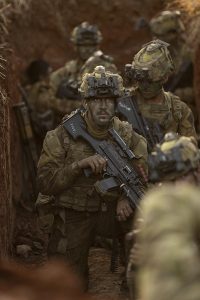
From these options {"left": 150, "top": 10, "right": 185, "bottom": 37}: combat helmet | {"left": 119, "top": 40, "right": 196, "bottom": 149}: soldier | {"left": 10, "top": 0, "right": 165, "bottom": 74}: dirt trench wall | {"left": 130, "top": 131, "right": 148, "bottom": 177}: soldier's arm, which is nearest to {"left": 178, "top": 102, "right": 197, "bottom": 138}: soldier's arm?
{"left": 119, "top": 40, "right": 196, "bottom": 149}: soldier

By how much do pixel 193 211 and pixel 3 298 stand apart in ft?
3.69

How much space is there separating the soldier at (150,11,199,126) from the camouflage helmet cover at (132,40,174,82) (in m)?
3.08

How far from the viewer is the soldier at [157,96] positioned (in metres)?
9.87

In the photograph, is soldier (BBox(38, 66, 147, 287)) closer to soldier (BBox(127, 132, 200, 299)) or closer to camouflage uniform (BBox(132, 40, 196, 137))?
camouflage uniform (BBox(132, 40, 196, 137))

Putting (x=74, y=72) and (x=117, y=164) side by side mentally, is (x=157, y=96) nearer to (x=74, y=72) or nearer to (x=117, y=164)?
(x=117, y=164)

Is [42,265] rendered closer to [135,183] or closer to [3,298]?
[135,183]

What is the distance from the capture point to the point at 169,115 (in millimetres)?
9938

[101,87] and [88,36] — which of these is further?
[88,36]

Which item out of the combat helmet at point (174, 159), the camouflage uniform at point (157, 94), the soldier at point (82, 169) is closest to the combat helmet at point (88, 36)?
the camouflage uniform at point (157, 94)

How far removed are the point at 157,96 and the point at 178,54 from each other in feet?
11.2

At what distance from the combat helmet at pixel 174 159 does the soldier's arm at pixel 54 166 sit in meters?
2.12

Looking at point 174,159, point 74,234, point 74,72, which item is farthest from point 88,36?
point 174,159

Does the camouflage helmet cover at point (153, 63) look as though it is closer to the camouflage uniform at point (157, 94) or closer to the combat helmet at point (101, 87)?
the camouflage uniform at point (157, 94)

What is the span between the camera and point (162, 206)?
562 centimetres
